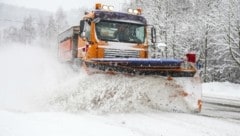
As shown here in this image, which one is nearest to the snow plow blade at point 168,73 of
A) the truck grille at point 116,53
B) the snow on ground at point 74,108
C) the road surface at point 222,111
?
the snow on ground at point 74,108

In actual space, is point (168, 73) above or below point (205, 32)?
below

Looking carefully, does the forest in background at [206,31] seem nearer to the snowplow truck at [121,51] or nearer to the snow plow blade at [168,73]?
the snowplow truck at [121,51]

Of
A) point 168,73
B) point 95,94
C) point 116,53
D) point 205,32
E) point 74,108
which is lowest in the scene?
point 74,108

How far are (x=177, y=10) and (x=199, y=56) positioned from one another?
647cm

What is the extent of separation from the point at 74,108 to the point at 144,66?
1996 millimetres

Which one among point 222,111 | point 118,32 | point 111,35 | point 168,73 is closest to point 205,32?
point 222,111

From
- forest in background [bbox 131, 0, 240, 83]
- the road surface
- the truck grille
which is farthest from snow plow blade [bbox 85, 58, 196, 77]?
forest in background [bbox 131, 0, 240, 83]

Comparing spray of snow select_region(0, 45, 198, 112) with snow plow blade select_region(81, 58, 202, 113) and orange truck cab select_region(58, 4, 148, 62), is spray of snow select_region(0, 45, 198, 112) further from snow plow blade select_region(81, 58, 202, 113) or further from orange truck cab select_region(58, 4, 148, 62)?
orange truck cab select_region(58, 4, 148, 62)

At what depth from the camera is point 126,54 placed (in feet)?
40.1

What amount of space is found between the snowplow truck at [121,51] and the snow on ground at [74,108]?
0.34m

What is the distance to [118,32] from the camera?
41.0 feet

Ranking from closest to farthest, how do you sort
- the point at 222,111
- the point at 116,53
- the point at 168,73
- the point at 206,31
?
the point at 168,73 → the point at 116,53 → the point at 222,111 → the point at 206,31

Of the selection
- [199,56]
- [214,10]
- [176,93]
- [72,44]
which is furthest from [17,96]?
[199,56]

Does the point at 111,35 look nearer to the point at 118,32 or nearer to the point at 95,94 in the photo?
the point at 118,32
